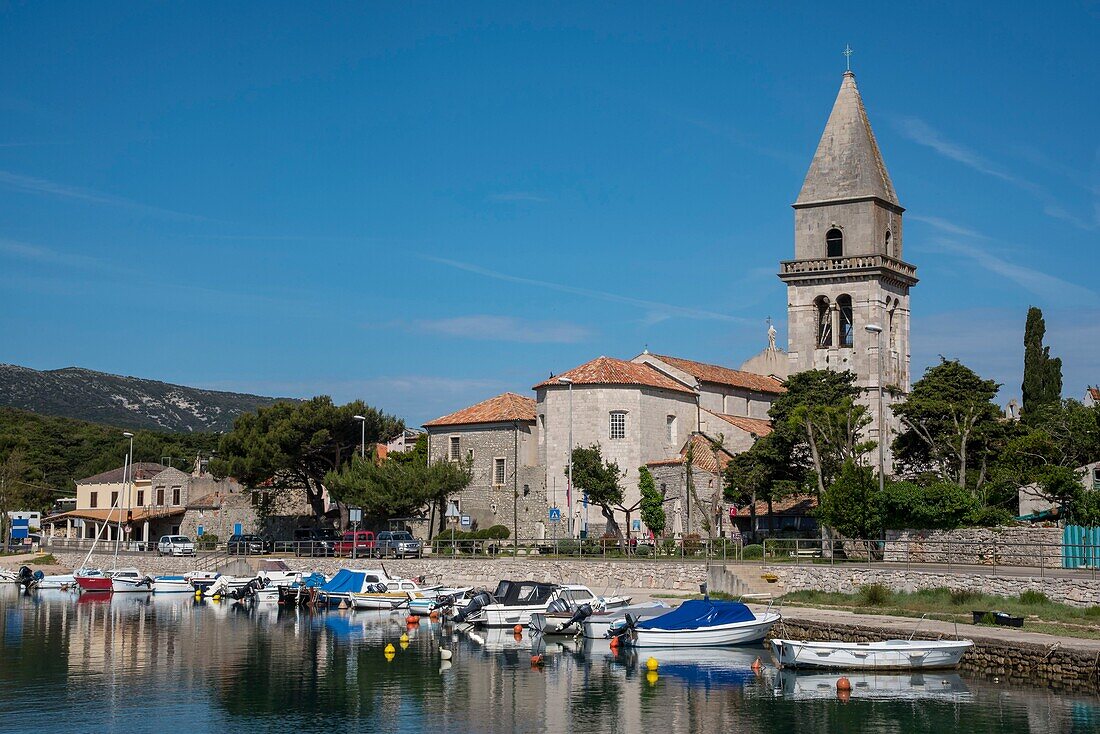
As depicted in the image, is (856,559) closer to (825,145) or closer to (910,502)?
(910,502)

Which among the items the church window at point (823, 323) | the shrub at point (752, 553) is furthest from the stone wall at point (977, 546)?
the church window at point (823, 323)

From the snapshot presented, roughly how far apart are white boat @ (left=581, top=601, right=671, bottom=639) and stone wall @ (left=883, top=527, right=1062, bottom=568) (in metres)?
10.8

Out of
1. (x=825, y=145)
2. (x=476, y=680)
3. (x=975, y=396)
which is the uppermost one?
(x=825, y=145)

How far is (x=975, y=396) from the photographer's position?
198 feet

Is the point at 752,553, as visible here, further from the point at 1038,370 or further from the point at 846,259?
the point at 1038,370

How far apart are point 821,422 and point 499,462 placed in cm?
2259

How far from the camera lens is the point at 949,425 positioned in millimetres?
60188

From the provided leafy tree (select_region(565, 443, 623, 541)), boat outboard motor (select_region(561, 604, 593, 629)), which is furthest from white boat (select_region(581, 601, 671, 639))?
leafy tree (select_region(565, 443, 623, 541))

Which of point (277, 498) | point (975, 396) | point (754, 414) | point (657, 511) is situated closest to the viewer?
point (975, 396)

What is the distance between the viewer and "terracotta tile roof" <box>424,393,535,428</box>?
2931 inches

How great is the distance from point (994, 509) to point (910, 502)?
10.2 feet

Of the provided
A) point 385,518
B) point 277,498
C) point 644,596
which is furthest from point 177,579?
point 644,596

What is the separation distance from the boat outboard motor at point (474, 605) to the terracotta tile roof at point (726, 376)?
31.0 metres

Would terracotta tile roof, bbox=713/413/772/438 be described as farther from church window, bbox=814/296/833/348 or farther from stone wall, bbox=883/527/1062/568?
stone wall, bbox=883/527/1062/568
